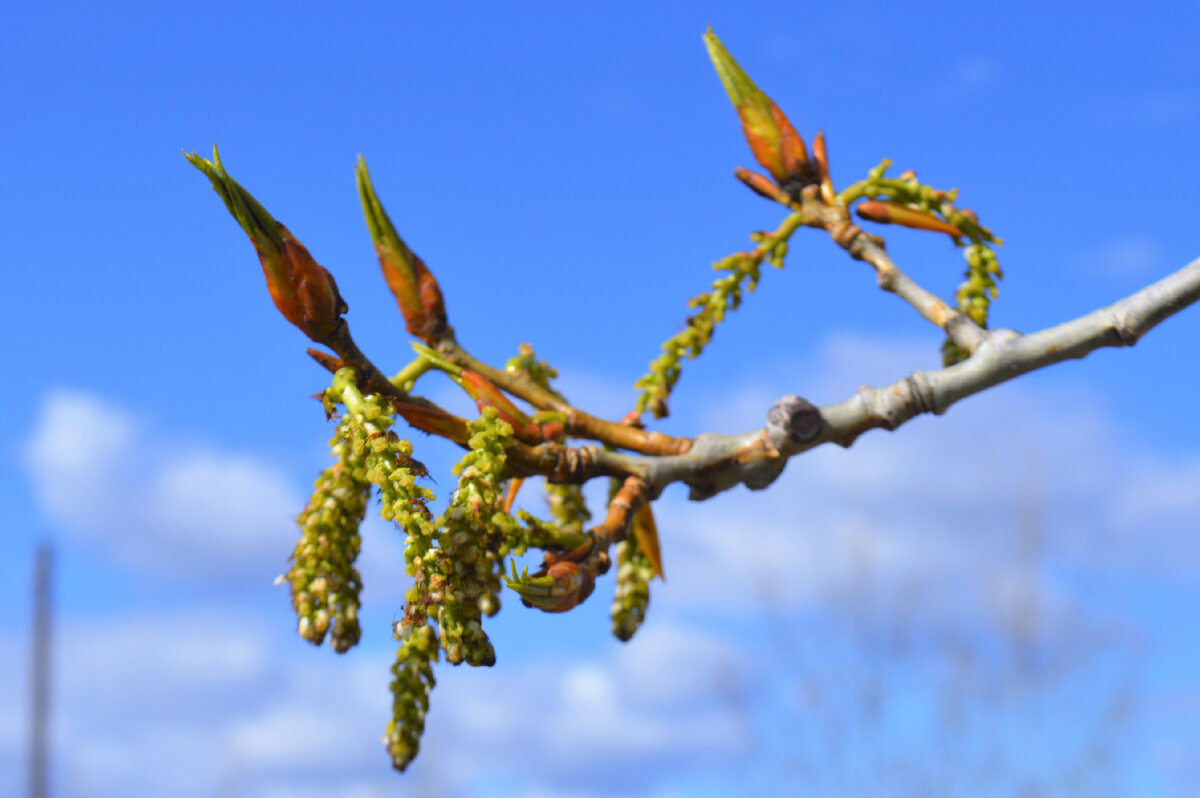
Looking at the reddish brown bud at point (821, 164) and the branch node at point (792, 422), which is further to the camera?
the reddish brown bud at point (821, 164)

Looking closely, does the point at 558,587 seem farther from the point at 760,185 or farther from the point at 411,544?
the point at 760,185

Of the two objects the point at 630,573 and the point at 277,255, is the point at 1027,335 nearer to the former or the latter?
the point at 630,573

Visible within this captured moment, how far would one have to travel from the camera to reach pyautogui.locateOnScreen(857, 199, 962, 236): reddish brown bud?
4.12ft

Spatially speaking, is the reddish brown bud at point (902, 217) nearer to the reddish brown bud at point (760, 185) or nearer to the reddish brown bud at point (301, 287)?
the reddish brown bud at point (760, 185)

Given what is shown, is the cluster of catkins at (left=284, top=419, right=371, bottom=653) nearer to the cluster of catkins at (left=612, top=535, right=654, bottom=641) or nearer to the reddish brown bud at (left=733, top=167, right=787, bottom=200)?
the cluster of catkins at (left=612, top=535, right=654, bottom=641)

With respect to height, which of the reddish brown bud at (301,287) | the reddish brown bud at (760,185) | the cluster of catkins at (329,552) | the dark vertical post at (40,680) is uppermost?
the dark vertical post at (40,680)

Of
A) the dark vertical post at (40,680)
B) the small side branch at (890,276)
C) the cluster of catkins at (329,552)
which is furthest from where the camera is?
the dark vertical post at (40,680)

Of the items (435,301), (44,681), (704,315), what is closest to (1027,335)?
(704,315)

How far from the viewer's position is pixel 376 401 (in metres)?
0.80

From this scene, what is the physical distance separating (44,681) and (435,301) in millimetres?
7355

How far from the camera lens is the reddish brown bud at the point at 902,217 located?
125 centimetres

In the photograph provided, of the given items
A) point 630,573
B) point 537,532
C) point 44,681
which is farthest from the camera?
point 44,681

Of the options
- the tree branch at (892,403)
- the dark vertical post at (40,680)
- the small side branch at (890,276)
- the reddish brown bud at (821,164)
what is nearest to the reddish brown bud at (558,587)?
the tree branch at (892,403)

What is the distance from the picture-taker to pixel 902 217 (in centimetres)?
126
